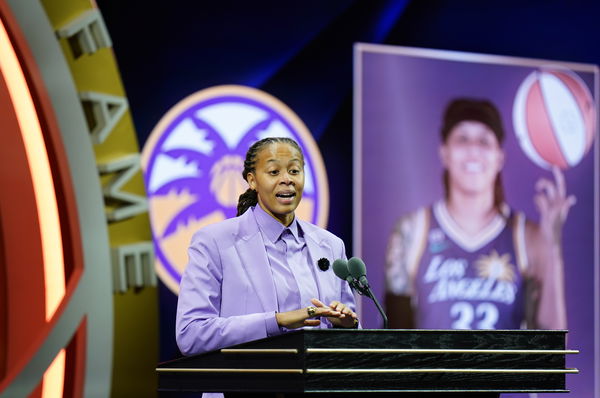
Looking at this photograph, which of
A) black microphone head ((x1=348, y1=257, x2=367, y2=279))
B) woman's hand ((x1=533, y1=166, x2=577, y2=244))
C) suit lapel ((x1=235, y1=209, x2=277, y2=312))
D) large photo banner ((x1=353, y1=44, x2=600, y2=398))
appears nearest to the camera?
black microphone head ((x1=348, y1=257, x2=367, y2=279))

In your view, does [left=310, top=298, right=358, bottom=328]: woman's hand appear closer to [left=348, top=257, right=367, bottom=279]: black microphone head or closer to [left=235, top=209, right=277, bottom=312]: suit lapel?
[left=348, top=257, right=367, bottom=279]: black microphone head

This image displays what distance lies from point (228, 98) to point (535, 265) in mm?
2033

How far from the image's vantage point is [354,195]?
530cm

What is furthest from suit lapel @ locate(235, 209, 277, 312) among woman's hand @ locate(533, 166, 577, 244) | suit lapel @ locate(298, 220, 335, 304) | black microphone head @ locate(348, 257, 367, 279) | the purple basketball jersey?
woman's hand @ locate(533, 166, 577, 244)

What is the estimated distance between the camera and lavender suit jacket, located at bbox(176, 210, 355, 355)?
2.42 m

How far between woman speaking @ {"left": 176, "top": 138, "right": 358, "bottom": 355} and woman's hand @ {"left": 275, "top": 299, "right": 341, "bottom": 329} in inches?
1.6

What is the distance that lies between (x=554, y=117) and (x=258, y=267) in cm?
363

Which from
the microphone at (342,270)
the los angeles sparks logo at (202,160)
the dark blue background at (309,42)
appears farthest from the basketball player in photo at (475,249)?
the microphone at (342,270)

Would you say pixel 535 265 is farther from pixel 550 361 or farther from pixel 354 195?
pixel 550 361

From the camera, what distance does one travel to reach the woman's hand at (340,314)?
2291mm

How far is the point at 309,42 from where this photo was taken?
528cm

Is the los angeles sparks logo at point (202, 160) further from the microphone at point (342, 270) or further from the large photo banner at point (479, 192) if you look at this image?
the microphone at point (342, 270)

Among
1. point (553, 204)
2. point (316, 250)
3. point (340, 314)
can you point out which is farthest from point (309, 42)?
point (340, 314)

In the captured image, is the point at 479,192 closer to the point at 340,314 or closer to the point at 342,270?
the point at 342,270
